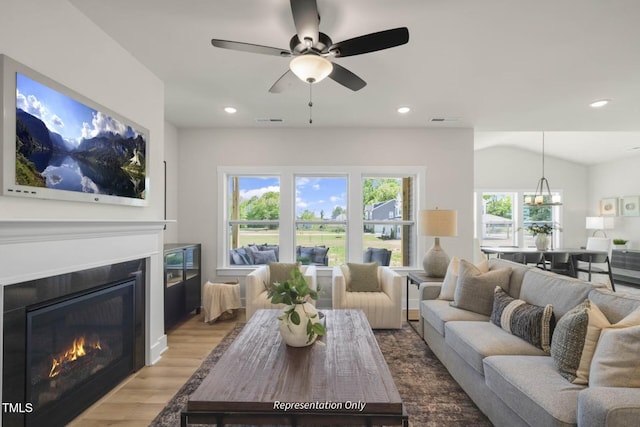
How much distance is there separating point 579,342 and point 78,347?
9.97ft

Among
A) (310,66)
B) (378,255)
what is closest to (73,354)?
(310,66)

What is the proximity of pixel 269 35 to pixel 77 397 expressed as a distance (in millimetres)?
2838

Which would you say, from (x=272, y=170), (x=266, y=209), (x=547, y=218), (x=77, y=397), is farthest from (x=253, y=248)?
(x=547, y=218)

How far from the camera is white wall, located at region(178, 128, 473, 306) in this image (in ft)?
14.9

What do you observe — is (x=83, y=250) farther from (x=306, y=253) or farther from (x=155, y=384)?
(x=306, y=253)

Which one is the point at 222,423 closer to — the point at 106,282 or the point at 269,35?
the point at 106,282

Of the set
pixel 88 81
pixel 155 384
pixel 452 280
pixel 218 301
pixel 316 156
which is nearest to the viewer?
pixel 88 81

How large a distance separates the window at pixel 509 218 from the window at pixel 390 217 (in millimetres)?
4014

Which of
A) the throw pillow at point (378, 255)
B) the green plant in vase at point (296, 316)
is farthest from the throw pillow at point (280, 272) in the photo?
the green plant in vase at point (296, 316)

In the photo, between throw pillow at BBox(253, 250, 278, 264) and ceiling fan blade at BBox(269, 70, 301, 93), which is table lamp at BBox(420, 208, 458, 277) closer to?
throw pillow at BBox(253, 250, 278, 264)

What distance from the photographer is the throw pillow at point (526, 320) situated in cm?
198

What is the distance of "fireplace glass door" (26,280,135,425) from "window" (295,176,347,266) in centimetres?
251

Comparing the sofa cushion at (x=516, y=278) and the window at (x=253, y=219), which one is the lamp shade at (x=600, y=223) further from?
the window at (x=253, y=219)

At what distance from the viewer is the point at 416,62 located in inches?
104
